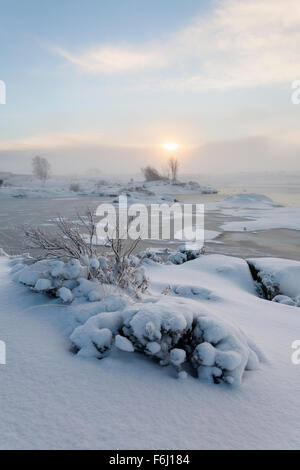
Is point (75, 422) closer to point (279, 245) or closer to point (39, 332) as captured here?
point (39, 332)

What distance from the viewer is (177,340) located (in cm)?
222

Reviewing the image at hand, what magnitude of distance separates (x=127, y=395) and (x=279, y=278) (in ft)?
16.9

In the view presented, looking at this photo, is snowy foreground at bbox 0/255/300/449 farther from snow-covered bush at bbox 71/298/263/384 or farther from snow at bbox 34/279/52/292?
snow at bbox 34/279/52/292

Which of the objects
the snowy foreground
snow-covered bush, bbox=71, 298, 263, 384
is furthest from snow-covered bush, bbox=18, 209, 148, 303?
snow-covered bush, bbox=71, 298, 263, 384

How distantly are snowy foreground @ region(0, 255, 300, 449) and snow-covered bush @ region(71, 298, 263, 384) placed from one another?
2 centimetres

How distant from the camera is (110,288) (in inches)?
132

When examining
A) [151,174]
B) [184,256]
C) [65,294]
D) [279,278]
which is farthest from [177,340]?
[151,174]

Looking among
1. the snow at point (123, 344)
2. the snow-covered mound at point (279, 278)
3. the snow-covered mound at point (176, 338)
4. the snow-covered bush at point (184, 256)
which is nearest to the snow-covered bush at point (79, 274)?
the snow-covered mound at point (176, 338)

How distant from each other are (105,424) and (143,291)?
6.32 ft

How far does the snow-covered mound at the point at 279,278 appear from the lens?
230 inches

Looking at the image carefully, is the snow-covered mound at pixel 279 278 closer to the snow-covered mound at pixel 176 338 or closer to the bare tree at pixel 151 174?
the snow-covered mound at pixel 176 338

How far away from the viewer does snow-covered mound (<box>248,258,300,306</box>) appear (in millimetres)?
5832

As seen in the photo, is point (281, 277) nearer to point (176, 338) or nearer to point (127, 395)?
point (176, 338)

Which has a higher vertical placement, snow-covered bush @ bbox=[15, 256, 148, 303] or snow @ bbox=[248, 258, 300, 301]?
snow-covered bush @ bbox=[15, 256, 148, 303]
